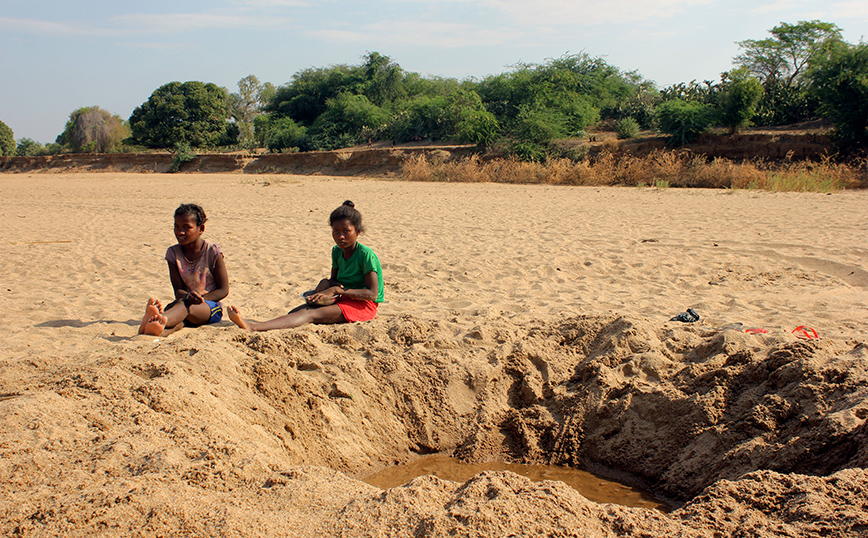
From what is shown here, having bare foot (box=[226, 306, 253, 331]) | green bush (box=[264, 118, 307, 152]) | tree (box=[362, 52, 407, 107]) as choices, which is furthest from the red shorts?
tree (box=[362, 52, 407, 107])

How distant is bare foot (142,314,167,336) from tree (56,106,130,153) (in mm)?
39431

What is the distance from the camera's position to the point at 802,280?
18.8 ft

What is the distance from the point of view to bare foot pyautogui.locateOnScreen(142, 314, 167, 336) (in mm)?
3922

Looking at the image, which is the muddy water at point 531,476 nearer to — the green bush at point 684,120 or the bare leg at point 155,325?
the bare leg at point 155,325

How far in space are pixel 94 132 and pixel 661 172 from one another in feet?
123

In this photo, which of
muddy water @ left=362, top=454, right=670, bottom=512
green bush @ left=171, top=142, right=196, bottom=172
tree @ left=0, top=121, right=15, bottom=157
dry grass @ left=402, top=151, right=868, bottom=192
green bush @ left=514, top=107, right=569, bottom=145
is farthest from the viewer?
tree @ left=0, top=121, right=15, bottom=157

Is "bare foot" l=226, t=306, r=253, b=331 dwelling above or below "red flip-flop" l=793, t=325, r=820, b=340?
above

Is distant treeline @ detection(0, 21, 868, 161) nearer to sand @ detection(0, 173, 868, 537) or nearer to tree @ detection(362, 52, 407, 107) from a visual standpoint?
tree @ detection(362, 52, 407, 107)

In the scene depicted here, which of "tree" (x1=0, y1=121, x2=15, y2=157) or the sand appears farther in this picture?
"tree" (x1=0, y1=121, x2=15, y2=157)

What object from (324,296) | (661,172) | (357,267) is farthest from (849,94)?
(324,296)

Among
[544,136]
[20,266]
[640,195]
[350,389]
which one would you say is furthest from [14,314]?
[544,136]

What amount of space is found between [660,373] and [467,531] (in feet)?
6.31

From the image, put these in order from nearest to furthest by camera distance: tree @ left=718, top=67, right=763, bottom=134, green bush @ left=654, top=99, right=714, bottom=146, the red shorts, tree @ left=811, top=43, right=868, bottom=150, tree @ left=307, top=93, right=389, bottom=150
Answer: the red shorts, tree @ left=811, top=43, right=868, bottom=150, tree @ left=718, top=67, right=763, bottom=134, green bush @ left=654, top=99, right=714, bottom=146, tree @ left=307, top=93, right=389, bottom=150

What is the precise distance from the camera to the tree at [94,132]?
3850 cm
